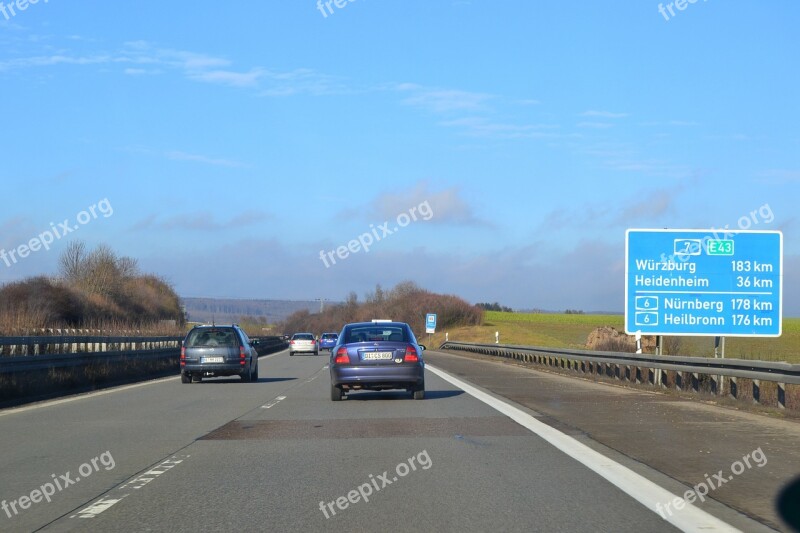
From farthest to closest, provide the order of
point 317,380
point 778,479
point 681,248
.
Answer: point 317,380 < point 681,248 < point 778,479

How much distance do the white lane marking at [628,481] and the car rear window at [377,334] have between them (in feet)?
13.4

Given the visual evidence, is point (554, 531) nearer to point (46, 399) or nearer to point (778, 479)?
point (778, 479)

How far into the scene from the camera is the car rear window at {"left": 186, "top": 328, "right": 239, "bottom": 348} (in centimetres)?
2477

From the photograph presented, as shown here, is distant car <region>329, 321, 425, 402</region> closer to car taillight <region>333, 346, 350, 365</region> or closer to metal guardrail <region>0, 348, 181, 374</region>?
car taillight <region>333, 346, 350, 365</region>

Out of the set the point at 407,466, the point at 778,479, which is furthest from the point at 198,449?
the point at 778,479

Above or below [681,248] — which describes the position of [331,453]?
below

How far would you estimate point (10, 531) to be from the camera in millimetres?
6988

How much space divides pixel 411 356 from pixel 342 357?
4.33 ft

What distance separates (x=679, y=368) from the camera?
821 inches

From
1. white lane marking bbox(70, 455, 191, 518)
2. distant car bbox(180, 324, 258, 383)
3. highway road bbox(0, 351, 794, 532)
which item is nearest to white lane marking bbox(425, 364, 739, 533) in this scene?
highway road bbox(0, 351, 794, 532)

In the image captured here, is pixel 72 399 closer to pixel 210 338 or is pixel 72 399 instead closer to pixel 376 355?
pixel 210 338

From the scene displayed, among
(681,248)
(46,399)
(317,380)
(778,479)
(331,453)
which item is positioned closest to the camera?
(778,479)

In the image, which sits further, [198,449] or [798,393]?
[798,393]

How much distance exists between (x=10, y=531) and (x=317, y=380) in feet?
67.3
